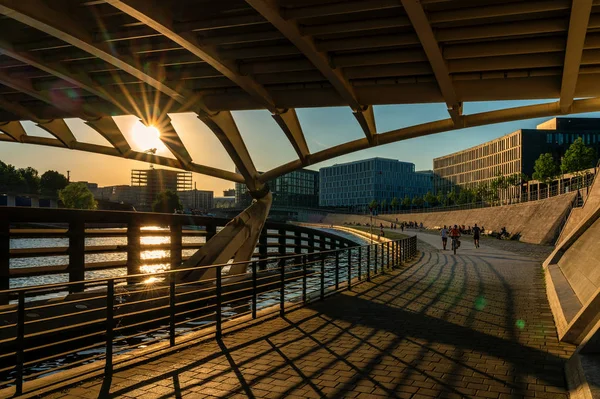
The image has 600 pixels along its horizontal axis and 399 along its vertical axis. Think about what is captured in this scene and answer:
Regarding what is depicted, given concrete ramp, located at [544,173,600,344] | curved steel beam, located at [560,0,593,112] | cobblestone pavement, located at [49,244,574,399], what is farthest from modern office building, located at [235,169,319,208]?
cobblestone pavement, located at [49,244,574,399]

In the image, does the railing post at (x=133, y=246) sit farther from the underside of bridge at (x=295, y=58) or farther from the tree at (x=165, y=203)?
the tree at (x=165, y=203)

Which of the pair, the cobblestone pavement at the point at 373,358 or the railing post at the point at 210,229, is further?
the railing post at the point at 210,229

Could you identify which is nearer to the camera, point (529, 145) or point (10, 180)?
point (529, 145)

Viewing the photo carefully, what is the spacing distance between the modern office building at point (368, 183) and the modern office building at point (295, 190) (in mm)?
8843

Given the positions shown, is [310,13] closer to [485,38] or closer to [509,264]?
[485,38]

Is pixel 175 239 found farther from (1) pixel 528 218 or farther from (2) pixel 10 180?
(2) pixel 10 180

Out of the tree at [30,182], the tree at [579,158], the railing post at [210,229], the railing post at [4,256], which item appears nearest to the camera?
the railing post at [4,256]

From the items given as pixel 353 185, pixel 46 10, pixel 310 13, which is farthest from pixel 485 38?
pixel 353 185

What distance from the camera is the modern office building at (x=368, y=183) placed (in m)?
157

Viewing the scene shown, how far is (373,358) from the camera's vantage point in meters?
6.35

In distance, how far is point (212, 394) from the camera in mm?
4973

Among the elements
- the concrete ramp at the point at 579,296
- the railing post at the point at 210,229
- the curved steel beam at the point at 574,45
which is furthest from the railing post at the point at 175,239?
the curved steel beam at the point at 574,45

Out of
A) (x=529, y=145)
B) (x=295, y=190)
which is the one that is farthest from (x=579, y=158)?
(x=295, y=190)

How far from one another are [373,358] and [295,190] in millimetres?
177003
